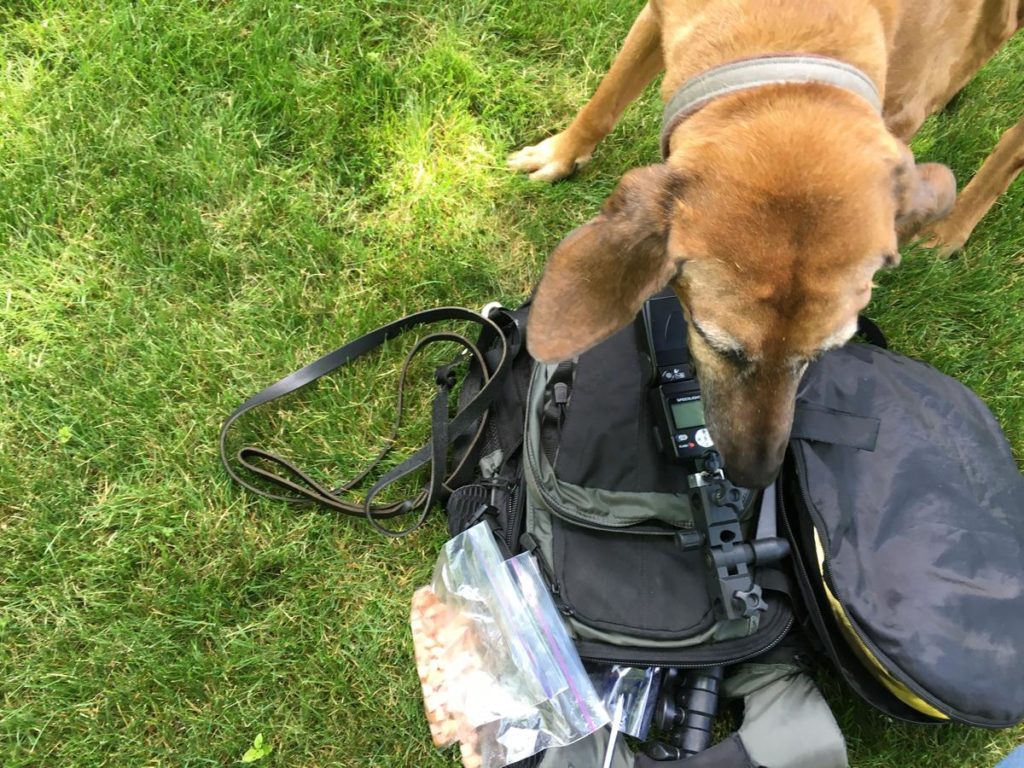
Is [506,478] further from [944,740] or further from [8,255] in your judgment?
[8,255]

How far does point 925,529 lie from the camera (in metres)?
2.58

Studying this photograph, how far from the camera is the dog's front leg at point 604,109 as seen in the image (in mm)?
3004

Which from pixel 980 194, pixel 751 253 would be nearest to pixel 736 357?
pixel 751 253

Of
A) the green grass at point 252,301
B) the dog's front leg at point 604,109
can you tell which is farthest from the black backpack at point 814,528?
the dog's front leg at point 604,109

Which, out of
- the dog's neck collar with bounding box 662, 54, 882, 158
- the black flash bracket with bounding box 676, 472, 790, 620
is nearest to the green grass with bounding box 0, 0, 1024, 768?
the black flash bracket with bounding box 676, 472, 790, 620

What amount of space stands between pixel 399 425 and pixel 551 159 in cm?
139

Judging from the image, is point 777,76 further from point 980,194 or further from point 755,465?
point 980,194

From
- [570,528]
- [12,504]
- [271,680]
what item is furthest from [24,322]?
[570,528]

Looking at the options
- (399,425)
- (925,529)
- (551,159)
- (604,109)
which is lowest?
(399,425)

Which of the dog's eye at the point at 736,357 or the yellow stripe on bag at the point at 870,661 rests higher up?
the dog's eye at the point at 736,357

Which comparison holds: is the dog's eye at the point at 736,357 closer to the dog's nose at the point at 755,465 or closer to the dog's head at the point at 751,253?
the dog's head at the point at 751,253

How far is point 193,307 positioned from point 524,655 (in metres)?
1.95

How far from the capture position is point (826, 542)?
255 centimetres

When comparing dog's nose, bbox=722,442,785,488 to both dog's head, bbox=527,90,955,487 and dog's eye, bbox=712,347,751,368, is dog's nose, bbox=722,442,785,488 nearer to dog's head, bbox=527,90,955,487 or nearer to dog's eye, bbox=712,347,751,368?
dog's head, bbox=527,90,955,487
